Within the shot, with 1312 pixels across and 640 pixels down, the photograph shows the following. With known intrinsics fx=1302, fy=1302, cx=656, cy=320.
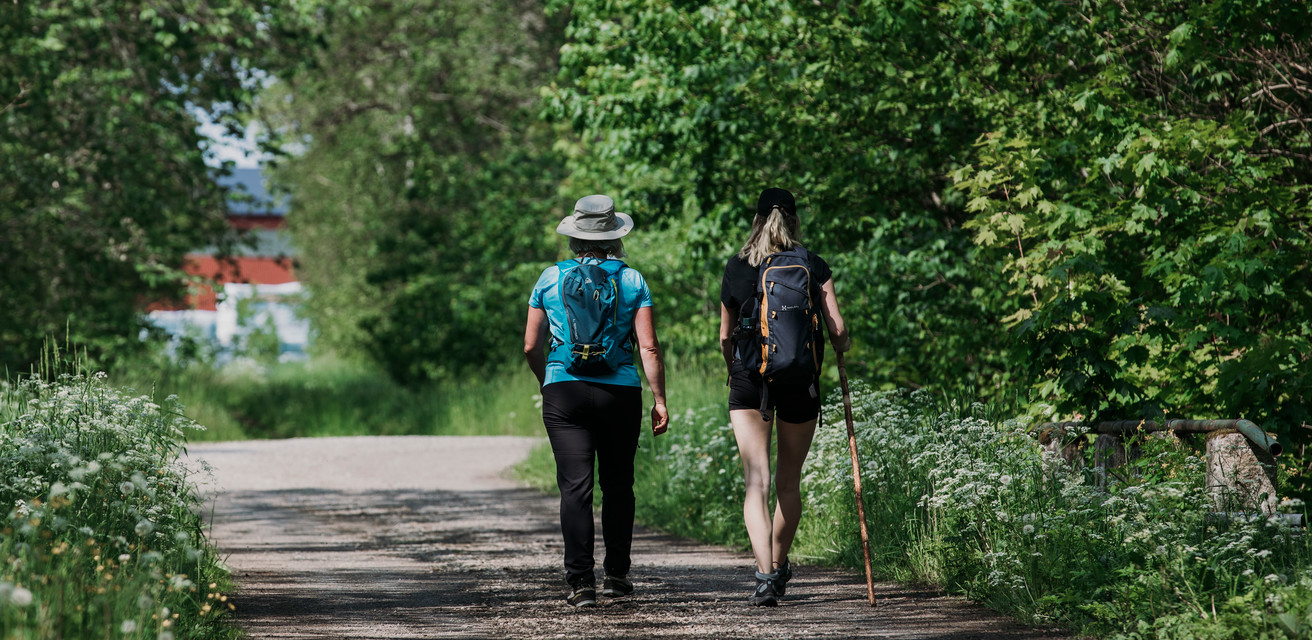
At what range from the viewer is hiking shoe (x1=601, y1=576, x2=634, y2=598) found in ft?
20.2

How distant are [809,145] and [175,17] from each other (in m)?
10.7

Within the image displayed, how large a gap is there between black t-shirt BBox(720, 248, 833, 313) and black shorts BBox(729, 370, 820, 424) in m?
0.34

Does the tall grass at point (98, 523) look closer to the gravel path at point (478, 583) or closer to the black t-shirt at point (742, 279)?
the gravel path at point (478, 583)

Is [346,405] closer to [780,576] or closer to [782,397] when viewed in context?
[780,576]

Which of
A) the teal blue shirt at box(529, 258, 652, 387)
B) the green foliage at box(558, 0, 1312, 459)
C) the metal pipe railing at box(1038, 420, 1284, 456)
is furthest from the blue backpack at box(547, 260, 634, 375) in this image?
the metal pipe railing at box(1038, 420, 1284, 456)

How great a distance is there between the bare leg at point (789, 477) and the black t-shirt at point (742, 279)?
1.95ft

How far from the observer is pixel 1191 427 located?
19.7 ft

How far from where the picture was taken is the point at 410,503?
37.1 ft

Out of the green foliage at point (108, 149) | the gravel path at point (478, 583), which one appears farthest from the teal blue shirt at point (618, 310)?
the green foliage at point (108, 149)

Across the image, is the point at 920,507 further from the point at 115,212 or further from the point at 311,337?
the point at 311,337

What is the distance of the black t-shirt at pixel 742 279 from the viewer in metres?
5.90

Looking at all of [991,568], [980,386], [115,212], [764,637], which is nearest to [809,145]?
[980,386]

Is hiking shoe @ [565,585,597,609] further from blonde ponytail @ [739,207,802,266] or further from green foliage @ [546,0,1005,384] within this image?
A: green foliage @ [546,0,1005,384]

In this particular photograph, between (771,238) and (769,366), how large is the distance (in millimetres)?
642
